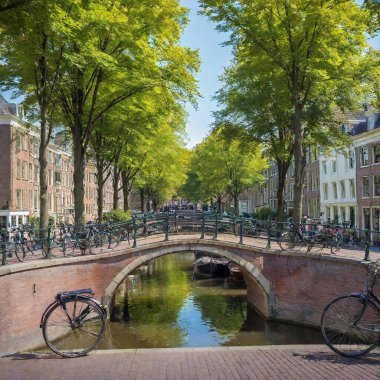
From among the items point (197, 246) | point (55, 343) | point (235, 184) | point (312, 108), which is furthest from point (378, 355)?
point (235, 184)

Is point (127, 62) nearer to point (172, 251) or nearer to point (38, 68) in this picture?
point (38, 68)

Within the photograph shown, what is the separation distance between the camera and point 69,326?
8.12 meters

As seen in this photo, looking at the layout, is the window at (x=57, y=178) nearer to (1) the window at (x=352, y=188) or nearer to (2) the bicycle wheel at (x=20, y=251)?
(1) the window at (x=352, y=188)

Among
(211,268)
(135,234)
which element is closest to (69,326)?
(135,234)

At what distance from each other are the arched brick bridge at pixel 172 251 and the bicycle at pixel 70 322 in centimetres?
383

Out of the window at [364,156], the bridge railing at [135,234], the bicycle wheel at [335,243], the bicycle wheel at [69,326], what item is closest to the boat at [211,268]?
the bridge railing at [135,234]

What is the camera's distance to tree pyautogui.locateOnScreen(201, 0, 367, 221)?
1767 centimetres

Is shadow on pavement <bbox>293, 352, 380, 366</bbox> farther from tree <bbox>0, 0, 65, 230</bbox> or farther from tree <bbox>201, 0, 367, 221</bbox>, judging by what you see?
tree <bbox>201, 0, 367, 221</bbox>

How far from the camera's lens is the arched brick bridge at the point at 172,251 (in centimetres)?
1212

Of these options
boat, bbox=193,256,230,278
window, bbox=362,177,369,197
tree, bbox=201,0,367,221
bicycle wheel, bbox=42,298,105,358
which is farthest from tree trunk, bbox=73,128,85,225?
window, bbox=362,177,369,197

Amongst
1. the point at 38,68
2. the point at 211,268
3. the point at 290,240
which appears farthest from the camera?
the point at 211,268

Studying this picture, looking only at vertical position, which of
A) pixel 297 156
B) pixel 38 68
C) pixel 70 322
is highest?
pixel 38 68

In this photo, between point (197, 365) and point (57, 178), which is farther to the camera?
point (57, 178)

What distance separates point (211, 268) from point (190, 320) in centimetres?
1083
